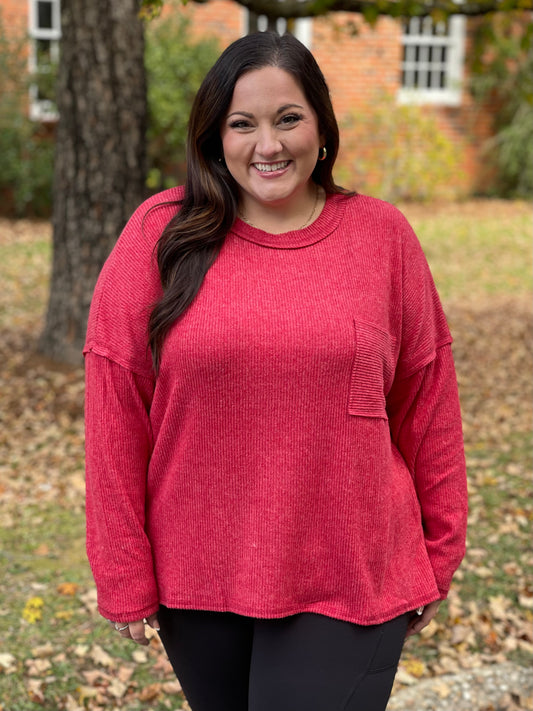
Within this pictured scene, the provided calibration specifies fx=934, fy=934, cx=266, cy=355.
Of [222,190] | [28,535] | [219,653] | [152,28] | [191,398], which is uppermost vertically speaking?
[152,28]

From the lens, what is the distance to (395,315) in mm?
2158

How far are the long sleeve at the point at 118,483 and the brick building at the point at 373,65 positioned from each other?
11.1 meters

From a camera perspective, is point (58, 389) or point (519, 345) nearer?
point (58, 389)

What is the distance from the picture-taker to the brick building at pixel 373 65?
13688 mm

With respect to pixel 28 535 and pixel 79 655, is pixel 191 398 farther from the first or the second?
pixel 28 535

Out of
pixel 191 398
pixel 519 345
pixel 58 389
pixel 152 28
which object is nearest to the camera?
pixel 191 398

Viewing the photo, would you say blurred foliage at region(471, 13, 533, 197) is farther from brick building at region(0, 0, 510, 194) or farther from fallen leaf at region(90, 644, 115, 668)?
fallen leaf at region(90, 644, 115, 668)


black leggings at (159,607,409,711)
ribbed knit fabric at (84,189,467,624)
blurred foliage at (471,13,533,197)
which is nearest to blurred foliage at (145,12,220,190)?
blurred foliage at (471,13,533,197)

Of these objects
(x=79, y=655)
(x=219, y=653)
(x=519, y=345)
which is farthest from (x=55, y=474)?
(x=519, y=345)

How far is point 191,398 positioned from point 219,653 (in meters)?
0.61

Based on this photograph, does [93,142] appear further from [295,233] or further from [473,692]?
[295,233]

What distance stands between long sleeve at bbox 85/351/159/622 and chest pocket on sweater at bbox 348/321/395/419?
1.50ft

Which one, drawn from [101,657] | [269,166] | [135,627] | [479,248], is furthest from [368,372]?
[479,248]

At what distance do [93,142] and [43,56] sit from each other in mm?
7773
